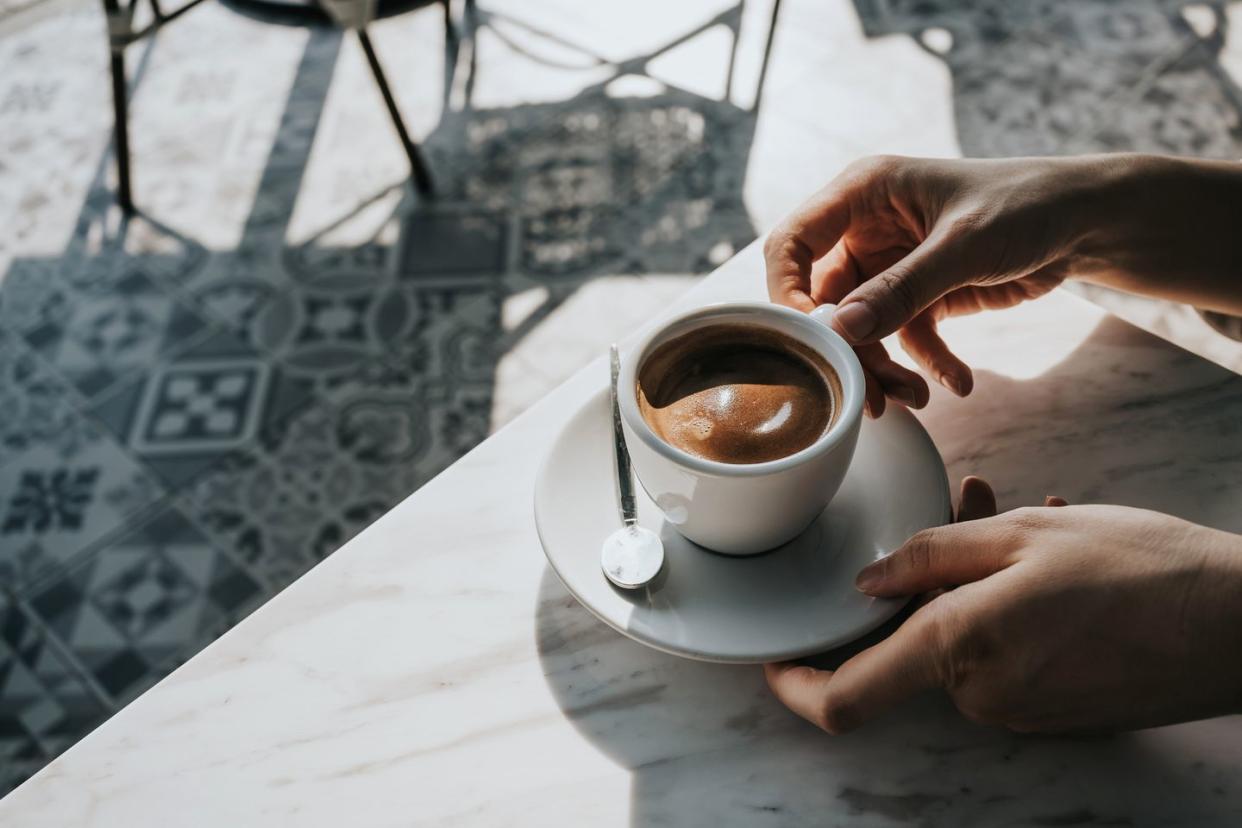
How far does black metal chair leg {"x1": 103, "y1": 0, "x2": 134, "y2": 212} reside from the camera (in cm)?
155

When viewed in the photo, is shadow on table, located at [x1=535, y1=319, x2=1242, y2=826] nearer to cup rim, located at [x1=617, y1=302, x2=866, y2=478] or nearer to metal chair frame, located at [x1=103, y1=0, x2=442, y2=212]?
cup rim, located at [x1=617, y1=302, x2=866, y2=478]

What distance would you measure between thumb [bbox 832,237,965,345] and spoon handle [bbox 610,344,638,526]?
0.50 ft

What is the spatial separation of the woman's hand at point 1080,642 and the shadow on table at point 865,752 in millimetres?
28

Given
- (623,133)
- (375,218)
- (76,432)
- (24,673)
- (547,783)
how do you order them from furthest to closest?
(623,133), (375,218), (76,432), (24,673), (547,783)

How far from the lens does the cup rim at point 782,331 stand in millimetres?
512

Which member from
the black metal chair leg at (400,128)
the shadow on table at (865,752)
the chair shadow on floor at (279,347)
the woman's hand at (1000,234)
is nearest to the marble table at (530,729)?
the shadow on table at (865,752)

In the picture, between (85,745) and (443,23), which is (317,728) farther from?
(443,23)

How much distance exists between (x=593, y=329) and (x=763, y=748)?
1076 millimetres

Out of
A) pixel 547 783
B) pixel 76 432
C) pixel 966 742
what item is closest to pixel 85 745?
pixel 547 783

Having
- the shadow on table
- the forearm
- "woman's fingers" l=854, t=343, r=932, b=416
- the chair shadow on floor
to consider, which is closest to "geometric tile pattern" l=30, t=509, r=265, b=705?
the chair shadow on floor

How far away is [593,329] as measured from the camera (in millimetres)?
1547

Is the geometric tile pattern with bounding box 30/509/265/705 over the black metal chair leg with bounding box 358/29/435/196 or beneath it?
beneath

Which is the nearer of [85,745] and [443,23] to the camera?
[85,745]

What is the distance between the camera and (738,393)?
604mm
